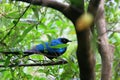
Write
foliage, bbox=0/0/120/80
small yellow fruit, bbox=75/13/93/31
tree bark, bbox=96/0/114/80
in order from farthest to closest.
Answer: foliage, bbox=0/0/120/80
tree bark, bbox=96/0/114/80
small yellow fruit, bbox=75/13/93/31

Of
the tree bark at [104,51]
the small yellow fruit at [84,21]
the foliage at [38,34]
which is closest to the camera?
the small yellow fruit at [84,21]

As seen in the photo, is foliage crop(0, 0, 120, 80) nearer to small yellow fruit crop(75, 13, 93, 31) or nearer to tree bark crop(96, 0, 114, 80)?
tree bark crop(96, 0, 114, 80)

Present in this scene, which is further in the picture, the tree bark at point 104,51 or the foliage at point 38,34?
the foliage at point 38,34

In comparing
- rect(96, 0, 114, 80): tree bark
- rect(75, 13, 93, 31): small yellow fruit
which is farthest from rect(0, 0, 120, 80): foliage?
rect(75, 13, 93, 31): small yellow fruit

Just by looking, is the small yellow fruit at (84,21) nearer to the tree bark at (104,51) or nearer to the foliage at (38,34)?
the tree bark at (104,51)

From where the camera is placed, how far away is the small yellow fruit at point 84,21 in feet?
1.98

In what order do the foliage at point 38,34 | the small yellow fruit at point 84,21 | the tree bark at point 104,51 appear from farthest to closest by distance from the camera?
the foliage at point 38,34, the tree bark at point 104,51, the small yellow fruit at point 84,21

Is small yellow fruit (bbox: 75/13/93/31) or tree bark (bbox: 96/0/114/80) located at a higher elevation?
small yellow fruit (bbox: 75/13/93/31)

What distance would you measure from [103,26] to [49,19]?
523mm

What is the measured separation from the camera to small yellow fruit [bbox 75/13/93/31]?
604 millimetres

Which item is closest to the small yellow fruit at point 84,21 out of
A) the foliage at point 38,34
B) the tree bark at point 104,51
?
the tree bark at point 104,51

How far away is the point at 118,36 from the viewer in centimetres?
140

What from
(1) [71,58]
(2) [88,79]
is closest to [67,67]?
(1) [71,58]

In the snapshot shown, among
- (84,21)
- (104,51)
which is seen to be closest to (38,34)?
(104,51)
